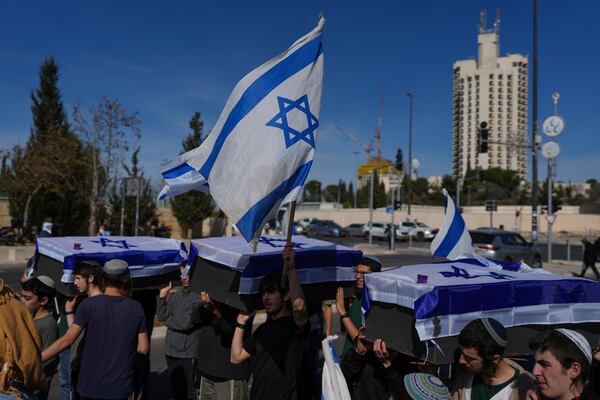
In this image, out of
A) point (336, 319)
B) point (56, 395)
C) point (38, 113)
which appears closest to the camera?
point (56, 395)

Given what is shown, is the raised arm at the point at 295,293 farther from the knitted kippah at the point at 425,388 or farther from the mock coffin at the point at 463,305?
the knitted kippah at the point at 425,388

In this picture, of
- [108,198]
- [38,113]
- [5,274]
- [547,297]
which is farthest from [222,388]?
[38,113]

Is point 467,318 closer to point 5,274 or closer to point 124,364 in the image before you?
point 124,364

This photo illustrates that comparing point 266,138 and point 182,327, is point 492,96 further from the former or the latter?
point 266,138

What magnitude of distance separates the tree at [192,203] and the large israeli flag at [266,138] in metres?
32.2

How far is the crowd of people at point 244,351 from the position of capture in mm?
2516

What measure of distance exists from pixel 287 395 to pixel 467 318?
1219 millimetres

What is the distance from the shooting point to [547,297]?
132 inches

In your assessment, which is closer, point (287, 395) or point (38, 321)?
point (287, 395)

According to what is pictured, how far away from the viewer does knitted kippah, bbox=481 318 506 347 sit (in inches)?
107

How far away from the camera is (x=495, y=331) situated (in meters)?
2.76

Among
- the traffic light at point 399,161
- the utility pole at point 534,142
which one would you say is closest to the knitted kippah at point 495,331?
the utility pole at point 534,142

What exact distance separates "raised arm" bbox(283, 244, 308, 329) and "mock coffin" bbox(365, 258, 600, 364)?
0.44 m

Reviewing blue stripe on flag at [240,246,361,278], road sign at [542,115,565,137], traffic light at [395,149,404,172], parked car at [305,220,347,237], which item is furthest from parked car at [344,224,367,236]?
blue stripe on flag at [240,246,361,278]
